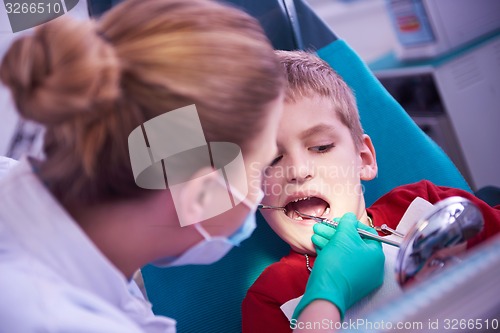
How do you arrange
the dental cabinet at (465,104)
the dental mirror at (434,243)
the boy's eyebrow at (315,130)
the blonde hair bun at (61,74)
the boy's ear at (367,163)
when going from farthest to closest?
the dental cabinet at (465,104)
the boy's ear at (367,163)
the boy's eyebrow at (315,130)
the dental mirror at (434,243)
the blonde hair bun at (61,74)

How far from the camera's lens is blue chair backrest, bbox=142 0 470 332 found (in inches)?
43.4

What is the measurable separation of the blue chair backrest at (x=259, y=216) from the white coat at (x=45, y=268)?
1.71ft

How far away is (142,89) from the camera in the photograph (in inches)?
20.5

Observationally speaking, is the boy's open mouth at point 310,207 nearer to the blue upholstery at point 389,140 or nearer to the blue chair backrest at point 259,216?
the blue chair backrest at point 259,216

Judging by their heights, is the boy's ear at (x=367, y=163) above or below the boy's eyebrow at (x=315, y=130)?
below

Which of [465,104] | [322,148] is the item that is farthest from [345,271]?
[465,104]

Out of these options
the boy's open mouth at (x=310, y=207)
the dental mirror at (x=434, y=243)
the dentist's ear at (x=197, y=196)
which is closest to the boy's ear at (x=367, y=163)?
the boy's open mouth at (x=310, y=207)

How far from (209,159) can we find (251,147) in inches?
2.3

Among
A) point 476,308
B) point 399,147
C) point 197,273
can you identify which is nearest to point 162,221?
point 476,308

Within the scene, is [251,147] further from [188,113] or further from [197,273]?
[197,273]

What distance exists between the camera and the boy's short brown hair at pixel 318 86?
98 centimetres

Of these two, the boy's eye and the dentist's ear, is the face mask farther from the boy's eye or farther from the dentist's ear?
the boy's eye

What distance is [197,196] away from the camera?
0.60 m

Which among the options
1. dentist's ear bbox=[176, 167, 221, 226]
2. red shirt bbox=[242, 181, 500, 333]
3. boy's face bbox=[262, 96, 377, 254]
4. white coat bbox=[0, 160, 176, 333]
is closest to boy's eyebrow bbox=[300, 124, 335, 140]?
boy's face bbox=[262, 96, 377, 254]
